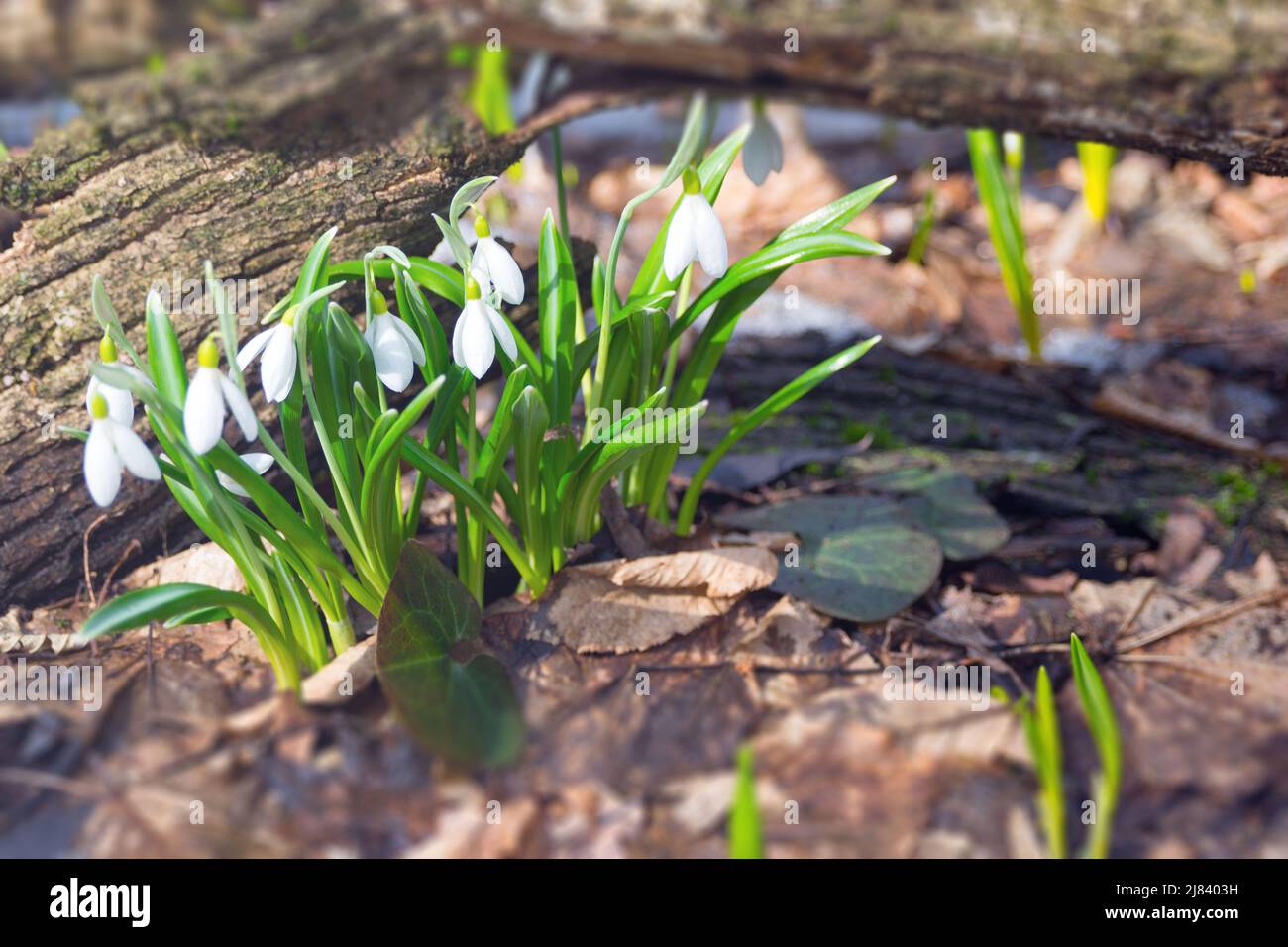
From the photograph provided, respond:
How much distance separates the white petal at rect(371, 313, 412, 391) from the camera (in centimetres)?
168

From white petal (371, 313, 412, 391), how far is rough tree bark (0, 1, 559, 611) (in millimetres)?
486

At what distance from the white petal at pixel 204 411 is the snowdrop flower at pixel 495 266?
1.48ft

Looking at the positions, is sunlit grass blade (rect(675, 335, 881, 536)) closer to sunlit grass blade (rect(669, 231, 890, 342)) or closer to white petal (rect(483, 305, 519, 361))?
sunlit grass blade (rect(669, 231, 890, 342))

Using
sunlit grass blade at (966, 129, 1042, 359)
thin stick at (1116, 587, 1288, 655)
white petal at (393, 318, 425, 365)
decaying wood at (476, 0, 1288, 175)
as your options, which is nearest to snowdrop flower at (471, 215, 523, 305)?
white petal at (393, 318, 425, 365)

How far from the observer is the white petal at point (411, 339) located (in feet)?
5.56

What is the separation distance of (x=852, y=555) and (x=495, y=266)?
→ 0.99 meters

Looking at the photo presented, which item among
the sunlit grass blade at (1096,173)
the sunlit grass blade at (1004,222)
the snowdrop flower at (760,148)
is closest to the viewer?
the snowdrop flower at (760,148)

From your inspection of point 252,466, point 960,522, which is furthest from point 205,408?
point 960,522

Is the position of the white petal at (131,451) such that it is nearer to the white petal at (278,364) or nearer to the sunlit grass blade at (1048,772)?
the white petal at (278,364)

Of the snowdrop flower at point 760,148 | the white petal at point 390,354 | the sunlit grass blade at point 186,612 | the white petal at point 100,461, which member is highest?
the snowdrop flower at point 760,148


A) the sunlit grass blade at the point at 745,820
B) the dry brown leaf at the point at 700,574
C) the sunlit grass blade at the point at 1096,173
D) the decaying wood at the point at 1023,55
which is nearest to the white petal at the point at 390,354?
the dry brown leaf at the point at 700,574

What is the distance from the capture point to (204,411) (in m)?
1.49

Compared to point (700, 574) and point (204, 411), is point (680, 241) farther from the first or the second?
point (204, 411)

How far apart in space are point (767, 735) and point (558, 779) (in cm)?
34
